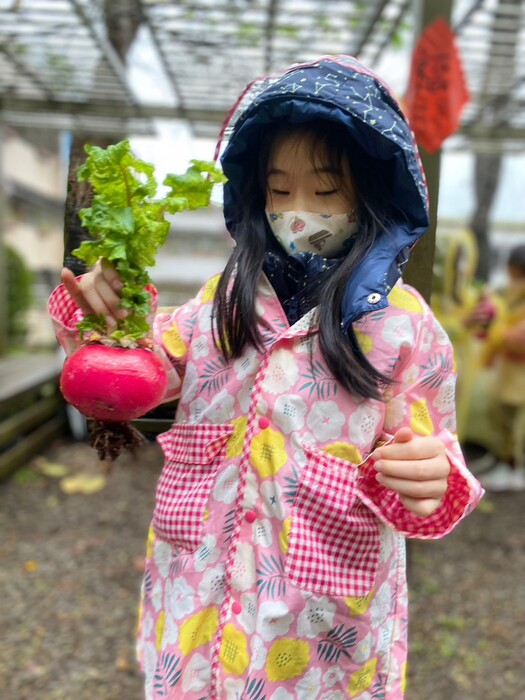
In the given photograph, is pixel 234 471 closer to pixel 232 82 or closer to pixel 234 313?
pixel 234 313

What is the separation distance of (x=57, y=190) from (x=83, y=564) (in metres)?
16.6

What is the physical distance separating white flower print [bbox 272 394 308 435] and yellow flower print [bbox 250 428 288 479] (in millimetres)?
23

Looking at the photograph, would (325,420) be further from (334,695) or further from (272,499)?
(334,695)

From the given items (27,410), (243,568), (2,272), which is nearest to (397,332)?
(243,568)

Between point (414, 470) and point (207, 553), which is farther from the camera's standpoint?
point (207, 553)

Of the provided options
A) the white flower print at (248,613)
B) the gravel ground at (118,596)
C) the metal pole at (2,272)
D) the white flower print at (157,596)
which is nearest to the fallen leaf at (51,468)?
the gravel ground at (118,596)

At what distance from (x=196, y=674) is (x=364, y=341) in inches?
26.7

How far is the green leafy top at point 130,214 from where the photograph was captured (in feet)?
3.67

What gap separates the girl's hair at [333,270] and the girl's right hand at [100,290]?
22 cm

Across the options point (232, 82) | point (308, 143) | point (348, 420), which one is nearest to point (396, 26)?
point (232, 82)

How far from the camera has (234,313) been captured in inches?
50.1

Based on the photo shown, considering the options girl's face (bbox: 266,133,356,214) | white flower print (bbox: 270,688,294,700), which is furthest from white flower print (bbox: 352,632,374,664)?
girl's face (bbox: 266,133,356,214)

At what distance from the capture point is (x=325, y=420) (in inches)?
47.8

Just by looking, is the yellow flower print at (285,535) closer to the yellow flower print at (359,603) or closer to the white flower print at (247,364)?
the yellow flower print at (359,603)
